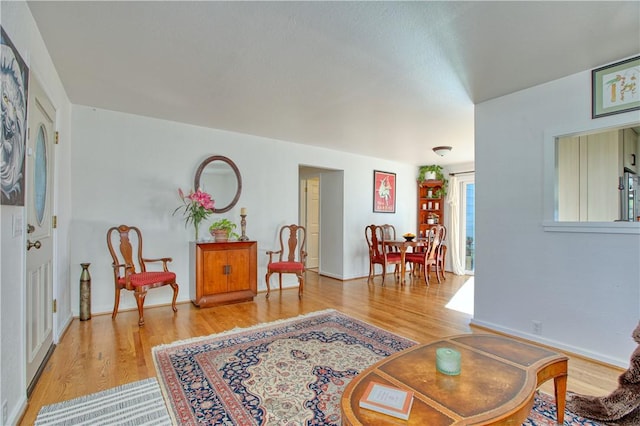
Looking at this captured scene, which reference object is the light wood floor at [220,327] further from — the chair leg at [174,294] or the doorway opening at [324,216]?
the doorway opening at [324,216]

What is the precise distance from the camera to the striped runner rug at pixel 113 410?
167 centimetres

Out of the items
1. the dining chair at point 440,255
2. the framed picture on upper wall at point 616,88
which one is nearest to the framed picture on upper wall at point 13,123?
the framed picture on upper wall at point 616,88

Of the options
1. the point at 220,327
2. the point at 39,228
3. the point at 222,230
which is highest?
the point at 39,228

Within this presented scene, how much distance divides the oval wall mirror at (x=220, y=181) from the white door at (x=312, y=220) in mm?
2649

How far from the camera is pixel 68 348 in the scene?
2.59 metres

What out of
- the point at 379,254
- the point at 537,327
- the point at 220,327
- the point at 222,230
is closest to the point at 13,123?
the point at 220,327

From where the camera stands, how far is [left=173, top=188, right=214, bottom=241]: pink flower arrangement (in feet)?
12.5

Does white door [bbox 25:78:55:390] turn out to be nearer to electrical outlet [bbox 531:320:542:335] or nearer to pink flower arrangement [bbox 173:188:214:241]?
pink flower arrangement [bbox 173:188:214:241]

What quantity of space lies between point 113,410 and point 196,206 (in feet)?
8.14

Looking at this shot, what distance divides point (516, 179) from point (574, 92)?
82cm

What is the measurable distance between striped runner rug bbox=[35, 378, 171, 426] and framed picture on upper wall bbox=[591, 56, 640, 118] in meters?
3.69

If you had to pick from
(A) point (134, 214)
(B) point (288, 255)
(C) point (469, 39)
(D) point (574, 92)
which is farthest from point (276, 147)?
(D) point (574, 92)

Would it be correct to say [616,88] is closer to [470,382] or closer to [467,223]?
[470,382]

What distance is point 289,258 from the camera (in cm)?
468
